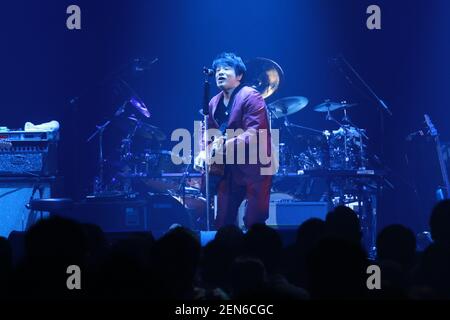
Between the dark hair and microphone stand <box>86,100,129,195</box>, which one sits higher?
the dark hair

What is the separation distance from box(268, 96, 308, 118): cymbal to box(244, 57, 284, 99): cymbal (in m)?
0.30

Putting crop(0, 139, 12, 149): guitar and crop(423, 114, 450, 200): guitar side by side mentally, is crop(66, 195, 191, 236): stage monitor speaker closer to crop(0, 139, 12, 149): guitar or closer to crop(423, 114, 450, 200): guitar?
crop(0, 139, 12, 149): guitar

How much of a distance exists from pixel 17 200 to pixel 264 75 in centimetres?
404

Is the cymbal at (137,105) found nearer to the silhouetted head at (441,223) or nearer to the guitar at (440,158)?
the guitar at (440,158)

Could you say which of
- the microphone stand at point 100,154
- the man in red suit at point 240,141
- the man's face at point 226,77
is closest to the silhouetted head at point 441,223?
the man in red suit at point 240,141

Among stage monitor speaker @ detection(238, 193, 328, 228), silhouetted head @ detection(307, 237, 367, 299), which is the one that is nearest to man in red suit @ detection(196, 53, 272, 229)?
stage monitor speaker @ detection(238, 193, 328, 228)

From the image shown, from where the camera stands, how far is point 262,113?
717 centimetres

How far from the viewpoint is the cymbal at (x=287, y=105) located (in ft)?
34.4

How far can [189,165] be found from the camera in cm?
1048

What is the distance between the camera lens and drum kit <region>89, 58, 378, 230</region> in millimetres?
10078

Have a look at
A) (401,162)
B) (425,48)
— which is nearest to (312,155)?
(401,162)

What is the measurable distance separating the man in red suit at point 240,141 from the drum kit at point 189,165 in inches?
98.8

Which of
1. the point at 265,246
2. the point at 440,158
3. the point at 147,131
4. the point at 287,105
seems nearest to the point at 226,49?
the point at 287,105

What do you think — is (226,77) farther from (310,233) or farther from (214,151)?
(310,233)
